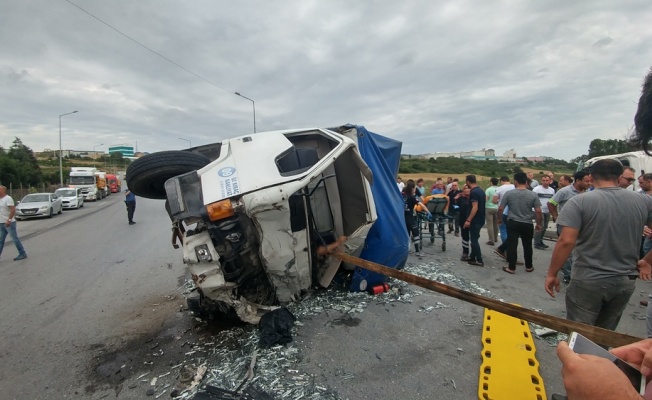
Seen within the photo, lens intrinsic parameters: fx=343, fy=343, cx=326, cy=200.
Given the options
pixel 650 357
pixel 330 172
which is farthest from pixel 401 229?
pixel 650 357

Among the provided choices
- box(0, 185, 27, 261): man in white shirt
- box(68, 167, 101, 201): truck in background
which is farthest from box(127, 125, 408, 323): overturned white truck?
box(68, 167, 101, 201): truck in background

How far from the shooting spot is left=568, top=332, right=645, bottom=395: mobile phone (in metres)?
1.20

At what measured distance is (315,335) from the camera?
357 cm

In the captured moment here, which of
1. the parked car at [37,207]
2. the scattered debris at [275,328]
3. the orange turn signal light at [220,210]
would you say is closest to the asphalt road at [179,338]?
the scattered debris at [275,328]

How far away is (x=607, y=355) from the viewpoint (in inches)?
49.8

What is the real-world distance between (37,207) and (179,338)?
1829cm

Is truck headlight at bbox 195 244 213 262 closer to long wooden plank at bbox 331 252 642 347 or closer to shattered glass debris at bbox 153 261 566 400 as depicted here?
shattered glass debris at bbox 153 261 566 400

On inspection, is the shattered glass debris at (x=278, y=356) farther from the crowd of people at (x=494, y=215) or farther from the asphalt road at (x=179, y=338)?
the crowd of people at (x=494, y=215)

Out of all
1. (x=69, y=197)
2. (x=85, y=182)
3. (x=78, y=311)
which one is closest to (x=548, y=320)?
(x=78, y=311)

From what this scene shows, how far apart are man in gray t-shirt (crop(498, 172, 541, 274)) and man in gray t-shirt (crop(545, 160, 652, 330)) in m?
3.18

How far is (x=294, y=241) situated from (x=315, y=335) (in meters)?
1.03

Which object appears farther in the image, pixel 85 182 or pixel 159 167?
pixel 85 182

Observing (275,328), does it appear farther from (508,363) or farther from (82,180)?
(82,180)

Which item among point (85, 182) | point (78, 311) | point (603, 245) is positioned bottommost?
point (78, 311)
